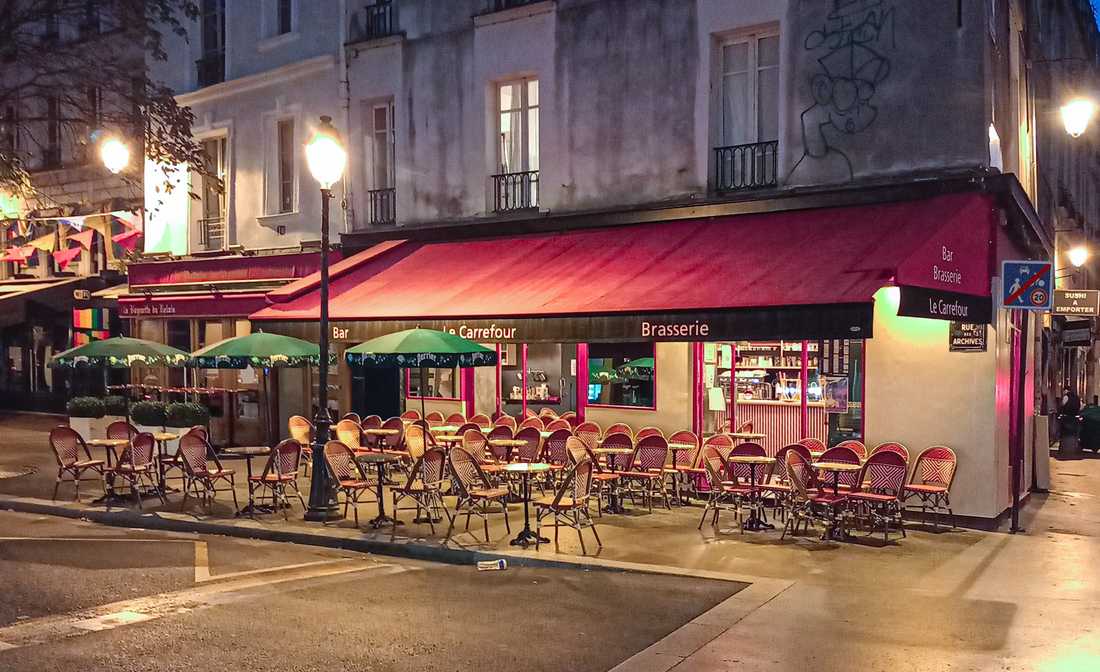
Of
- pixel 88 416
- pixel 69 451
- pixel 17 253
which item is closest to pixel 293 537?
pixel 69 451

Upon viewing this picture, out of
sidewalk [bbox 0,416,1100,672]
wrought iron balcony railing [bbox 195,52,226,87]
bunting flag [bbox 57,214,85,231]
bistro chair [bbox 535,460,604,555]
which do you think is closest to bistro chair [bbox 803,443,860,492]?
sidewalk [bbox 0,416,1100,672]

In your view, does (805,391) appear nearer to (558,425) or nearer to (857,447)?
(857,447)

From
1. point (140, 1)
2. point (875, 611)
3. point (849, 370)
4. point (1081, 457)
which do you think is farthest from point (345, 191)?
point (1081, 457)

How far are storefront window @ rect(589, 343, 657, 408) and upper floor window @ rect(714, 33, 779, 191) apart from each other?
2.95 metres

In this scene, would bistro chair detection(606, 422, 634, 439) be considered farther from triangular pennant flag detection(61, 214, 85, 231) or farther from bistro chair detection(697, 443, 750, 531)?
triangular pennant flag detection(61, 214, 85, 231)

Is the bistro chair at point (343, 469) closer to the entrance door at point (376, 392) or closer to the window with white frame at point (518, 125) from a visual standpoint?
the window with white frame at point (518, 125)

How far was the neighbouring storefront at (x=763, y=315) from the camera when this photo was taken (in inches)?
448

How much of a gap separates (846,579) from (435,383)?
35.3 feet

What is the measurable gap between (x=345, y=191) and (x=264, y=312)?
12.4ft

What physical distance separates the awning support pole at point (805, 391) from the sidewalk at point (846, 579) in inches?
83.2

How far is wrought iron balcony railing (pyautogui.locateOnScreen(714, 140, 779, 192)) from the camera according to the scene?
45.8ft

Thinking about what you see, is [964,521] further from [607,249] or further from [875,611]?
[607,249]

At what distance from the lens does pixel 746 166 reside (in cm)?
1427

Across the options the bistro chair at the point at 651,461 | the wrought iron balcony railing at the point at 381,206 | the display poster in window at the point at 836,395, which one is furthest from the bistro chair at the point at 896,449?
the wrought iron balcony railing at the point at 381,206
